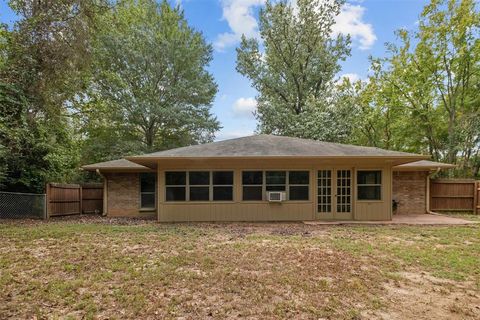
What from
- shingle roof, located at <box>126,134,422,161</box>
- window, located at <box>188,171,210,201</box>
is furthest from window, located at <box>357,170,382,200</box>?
window, located at <box>188,171,210,201</box>

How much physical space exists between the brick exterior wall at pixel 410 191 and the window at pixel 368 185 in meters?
3.04

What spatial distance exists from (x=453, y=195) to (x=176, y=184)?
11853 mm

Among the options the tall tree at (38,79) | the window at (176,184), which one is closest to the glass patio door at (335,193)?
the window at (176,184)

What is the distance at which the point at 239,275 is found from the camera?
4.28 metres

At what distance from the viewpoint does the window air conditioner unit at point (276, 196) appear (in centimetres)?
959

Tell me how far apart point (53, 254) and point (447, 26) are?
2011 cm

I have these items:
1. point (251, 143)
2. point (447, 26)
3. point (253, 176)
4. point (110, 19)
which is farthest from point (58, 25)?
point (447, 26)

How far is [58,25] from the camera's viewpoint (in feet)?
33.1

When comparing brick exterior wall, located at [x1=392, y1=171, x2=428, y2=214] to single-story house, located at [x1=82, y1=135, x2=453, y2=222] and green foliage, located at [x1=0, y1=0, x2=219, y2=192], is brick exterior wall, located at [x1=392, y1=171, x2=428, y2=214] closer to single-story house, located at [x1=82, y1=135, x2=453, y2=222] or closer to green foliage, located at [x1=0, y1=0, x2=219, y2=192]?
single-story house, located at [x1=82, y1=135, x2=453, y2=222]

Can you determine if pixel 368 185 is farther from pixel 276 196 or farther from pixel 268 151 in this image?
pixel 268 151

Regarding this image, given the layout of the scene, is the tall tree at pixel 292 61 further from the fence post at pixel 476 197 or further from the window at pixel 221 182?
the window at pixel 221 182

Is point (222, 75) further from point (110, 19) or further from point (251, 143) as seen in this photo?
point (251, 143)

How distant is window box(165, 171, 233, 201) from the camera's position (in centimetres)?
979

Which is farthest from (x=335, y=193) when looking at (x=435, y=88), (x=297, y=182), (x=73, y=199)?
(x=435, y=88)
